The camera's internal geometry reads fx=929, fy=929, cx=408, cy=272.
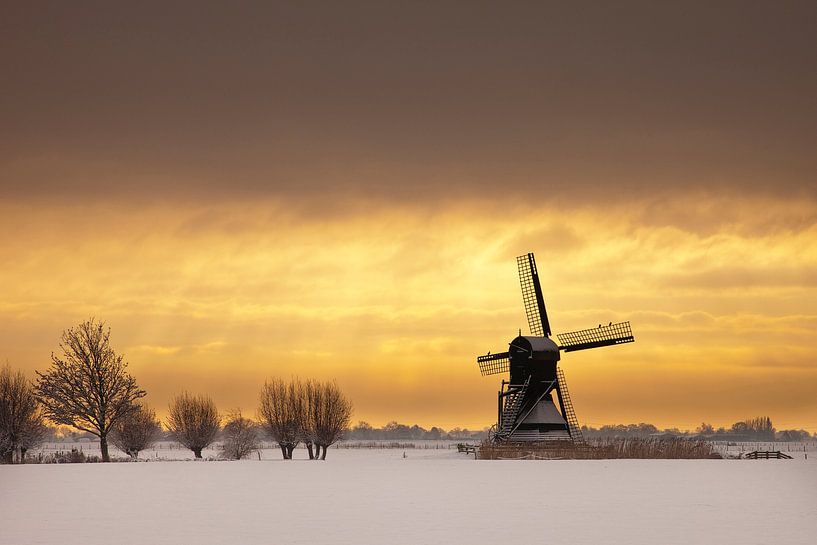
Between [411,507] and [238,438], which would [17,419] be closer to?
[238,438]

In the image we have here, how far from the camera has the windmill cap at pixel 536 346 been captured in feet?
210

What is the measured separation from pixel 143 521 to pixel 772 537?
55.2 feet

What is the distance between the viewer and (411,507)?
1193 inches

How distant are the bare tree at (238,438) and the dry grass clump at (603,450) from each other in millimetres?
25693

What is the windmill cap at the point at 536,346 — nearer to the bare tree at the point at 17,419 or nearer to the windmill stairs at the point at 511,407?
the windmill stairs at the point at 511,407

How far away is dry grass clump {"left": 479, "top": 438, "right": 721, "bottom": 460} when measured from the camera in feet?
207

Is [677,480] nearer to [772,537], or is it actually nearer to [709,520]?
[709,520]

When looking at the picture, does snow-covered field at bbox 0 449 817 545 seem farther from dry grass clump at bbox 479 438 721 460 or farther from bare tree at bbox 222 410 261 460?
bare tree at bbox 222 410 261 460

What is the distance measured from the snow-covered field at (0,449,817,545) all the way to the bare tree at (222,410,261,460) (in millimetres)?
31669

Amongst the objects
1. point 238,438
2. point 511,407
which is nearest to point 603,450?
point 511,407

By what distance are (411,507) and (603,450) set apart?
37.3 meters

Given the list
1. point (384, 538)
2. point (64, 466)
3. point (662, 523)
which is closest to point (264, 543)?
point (384, 538)

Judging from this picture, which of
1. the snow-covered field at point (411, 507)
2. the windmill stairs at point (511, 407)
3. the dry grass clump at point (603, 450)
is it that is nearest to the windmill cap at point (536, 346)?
the windmill stairs at point (511, 407)

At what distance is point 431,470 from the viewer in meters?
53.2
